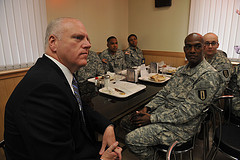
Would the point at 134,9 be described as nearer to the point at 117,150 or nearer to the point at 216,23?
the point at 216,23

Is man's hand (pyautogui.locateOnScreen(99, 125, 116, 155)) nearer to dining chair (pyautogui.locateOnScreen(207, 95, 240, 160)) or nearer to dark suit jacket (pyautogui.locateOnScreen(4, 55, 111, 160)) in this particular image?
dark suit jacket (pyautogui.locateOnScreen(4, 55, 111, 160))

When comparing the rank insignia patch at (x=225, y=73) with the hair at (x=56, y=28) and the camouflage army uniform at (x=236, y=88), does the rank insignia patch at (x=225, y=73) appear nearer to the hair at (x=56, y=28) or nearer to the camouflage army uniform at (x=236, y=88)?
the camouflage army uniform at (x=236, y=88)

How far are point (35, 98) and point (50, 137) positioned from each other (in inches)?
6.6

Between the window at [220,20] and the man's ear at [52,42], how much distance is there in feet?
11.2

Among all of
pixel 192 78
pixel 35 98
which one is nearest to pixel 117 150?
pixel 35 98

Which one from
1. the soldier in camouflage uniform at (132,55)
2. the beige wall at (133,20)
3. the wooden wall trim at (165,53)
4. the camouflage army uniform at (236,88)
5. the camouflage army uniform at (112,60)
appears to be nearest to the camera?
the camouflage army uniform at (236,88)

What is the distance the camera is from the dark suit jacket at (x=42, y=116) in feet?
2.10

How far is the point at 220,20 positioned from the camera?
3.20 metres

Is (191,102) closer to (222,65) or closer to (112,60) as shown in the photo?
(222,65)

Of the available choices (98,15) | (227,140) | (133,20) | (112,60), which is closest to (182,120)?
(227,140)

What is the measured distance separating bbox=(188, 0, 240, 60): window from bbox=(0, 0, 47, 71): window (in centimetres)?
296

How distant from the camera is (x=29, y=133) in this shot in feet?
2.07

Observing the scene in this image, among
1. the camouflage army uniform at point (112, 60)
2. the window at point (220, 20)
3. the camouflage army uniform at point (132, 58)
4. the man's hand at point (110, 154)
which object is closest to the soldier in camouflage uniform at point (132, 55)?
the camouflage army uniform at point (132, 58)

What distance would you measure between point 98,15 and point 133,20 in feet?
3.80
